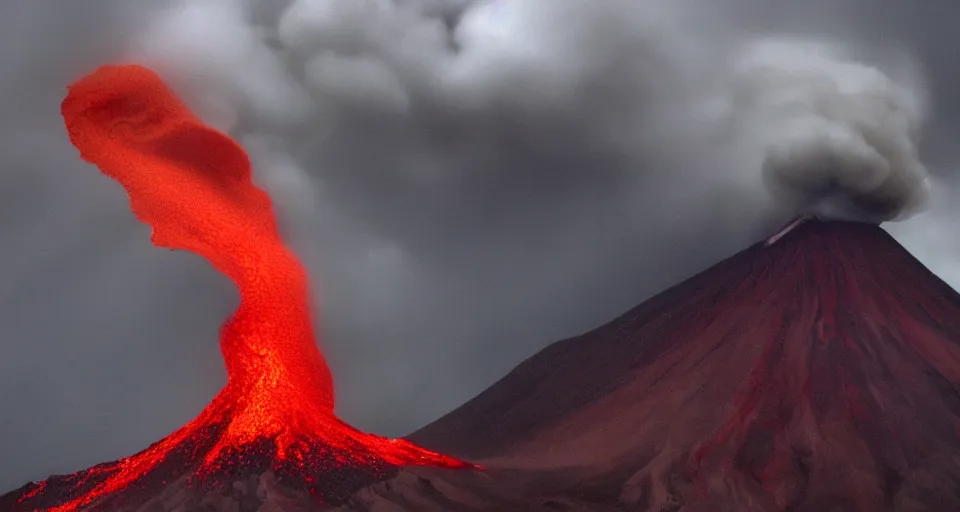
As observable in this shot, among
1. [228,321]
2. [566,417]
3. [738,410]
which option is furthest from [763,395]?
[228,321]

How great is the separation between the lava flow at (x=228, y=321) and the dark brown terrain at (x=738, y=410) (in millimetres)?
1003

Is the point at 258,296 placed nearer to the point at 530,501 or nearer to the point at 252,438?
the point at 252,438

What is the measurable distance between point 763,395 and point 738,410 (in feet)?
3.49

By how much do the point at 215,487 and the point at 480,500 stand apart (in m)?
5.69

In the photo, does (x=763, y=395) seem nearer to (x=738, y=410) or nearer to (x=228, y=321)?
(x=738, y=410)

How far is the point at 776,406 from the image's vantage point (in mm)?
26719

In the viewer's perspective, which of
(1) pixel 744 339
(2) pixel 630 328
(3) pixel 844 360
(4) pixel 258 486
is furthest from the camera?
(2) pixel 630 328

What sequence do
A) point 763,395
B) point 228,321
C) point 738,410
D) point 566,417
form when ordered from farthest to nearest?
point 566,417
point 763,395
point 738,410
point 228,321

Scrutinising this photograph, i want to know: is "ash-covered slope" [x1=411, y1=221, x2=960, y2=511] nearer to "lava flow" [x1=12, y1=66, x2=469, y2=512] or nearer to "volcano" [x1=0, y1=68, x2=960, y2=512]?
"volcano" [x1=0, y1=68, x2=960, y2=512]

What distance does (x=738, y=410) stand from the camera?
26766mm

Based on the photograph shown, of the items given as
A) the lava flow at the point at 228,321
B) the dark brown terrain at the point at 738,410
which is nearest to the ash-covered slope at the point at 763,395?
the dark brown terrain at the point at 738,410

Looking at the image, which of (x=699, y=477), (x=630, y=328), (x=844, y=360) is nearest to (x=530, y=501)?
→ (x=699, y=477)

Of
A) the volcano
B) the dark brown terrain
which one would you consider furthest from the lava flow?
the dark brown terrain

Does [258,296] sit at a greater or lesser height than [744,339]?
greater
